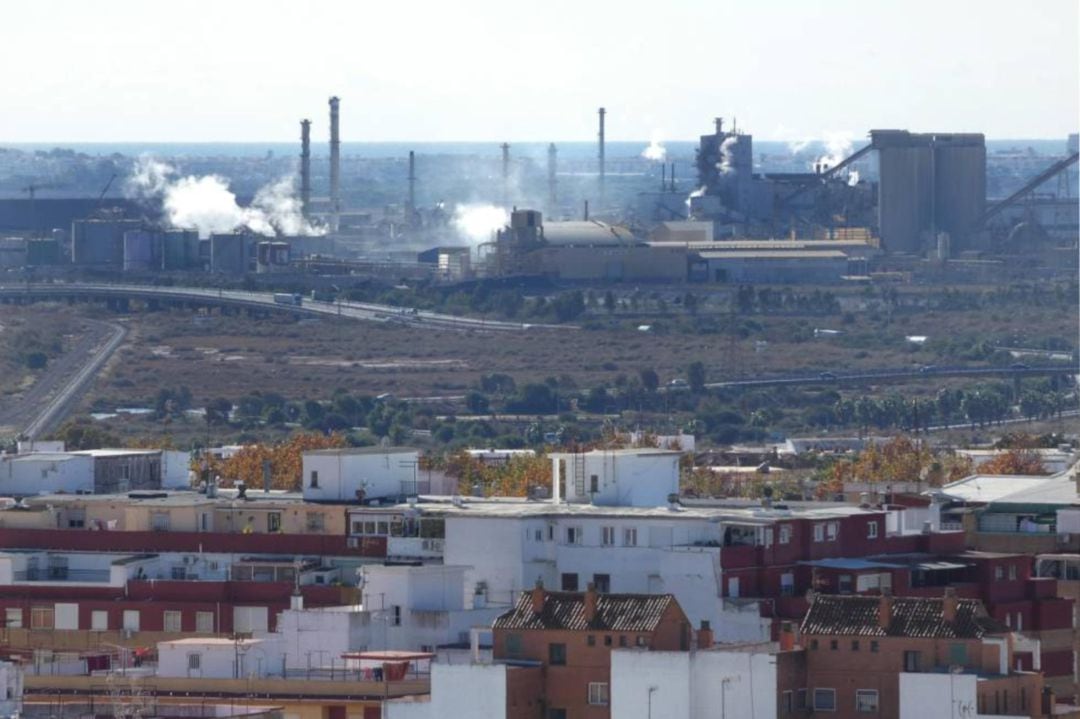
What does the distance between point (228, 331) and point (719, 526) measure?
349 ft

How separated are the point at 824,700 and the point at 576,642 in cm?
225

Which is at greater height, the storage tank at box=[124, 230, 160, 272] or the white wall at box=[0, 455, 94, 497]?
the storage tank at box=[124, 230, 160, 272]

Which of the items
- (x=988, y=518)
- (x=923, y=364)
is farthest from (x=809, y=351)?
(x=988, y=518)

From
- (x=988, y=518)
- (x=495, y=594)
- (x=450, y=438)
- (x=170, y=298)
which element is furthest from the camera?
(x=170, y=298)

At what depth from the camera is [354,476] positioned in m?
56.7

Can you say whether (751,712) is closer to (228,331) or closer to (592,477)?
(592,477)

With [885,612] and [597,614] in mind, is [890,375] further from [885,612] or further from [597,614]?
[885,612]

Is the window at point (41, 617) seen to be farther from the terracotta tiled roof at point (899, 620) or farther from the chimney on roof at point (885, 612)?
the chimney on roof at point (885, 612)

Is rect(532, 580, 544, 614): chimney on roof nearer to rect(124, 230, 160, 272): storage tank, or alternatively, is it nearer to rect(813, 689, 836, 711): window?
rect(813, 689, 836, 711): window

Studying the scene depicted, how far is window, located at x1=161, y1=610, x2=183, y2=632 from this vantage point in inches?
1991

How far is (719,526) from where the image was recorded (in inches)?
1992

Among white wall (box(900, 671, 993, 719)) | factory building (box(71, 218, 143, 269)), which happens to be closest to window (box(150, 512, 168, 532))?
white wall (box(900, 671, 993, 719))

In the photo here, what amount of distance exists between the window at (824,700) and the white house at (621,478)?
1442cm

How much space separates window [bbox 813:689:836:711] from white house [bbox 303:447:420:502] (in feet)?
55.7
